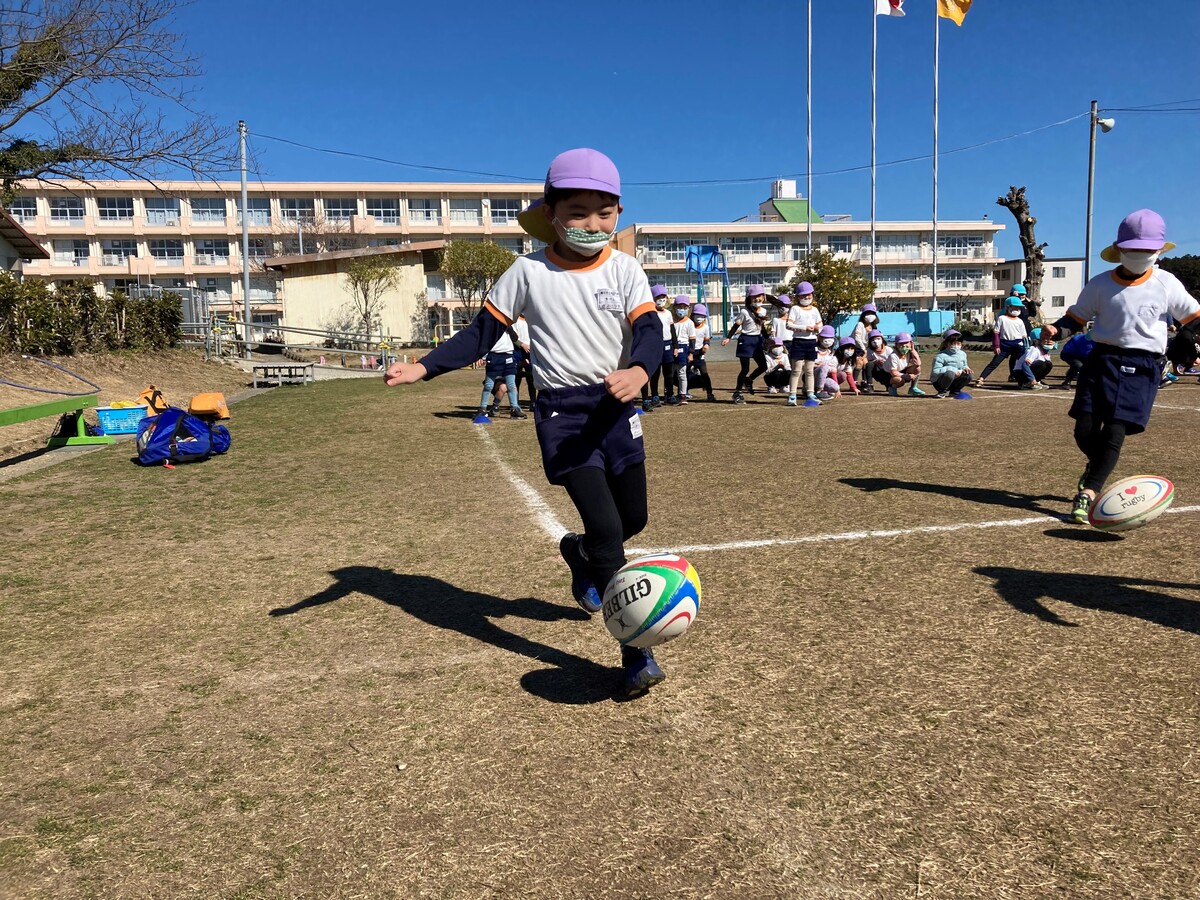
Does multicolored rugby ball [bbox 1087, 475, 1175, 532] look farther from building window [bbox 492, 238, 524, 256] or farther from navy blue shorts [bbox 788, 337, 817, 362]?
building window [bbox 492, 238, 524, 256]

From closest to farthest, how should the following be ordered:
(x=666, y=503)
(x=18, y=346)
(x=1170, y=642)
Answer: (x=1170, y=642)
(x=666, y=503)
(x=18, y=346)

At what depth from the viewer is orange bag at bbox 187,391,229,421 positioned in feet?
32.3

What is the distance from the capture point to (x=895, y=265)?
76.9m

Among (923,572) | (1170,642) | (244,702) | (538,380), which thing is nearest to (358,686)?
(244,702)

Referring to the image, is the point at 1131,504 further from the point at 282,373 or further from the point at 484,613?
the point at 282,373

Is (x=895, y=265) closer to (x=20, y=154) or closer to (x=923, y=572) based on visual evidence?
(x=20, y=154)

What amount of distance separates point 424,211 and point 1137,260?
239 ft

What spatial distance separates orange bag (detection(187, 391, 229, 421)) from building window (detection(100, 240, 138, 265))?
225 ft

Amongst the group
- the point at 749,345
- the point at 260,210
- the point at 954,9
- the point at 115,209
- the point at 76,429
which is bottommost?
the point at 76,429

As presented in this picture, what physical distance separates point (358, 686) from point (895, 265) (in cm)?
8113

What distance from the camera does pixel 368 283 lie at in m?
43.5

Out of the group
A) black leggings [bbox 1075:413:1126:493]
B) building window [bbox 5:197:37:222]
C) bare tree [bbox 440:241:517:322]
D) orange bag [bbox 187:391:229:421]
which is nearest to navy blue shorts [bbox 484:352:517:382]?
orange bag [bbox 187:391:229:421]

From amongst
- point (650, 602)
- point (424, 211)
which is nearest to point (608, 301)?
point (650, 602)

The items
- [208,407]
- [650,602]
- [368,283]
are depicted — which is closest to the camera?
[650,602]
